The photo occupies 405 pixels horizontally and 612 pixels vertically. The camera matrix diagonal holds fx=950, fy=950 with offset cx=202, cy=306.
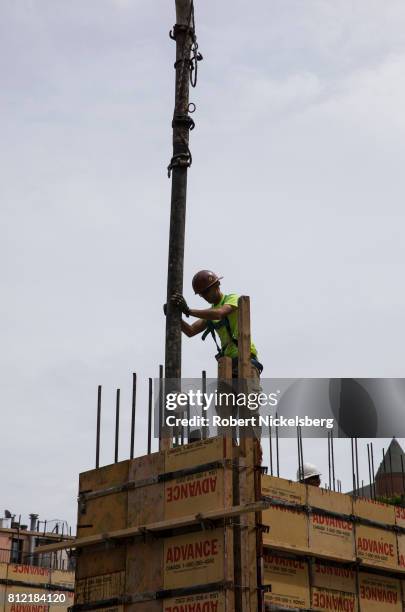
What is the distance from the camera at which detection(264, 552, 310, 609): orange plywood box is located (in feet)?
31.9

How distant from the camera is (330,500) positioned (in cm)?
1084

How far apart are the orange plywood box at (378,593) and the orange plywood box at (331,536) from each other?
1.37ft

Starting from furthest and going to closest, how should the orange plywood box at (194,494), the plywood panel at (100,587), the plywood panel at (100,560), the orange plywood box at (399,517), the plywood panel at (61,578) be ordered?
the plywood panel at (61,578) → the orange plywood box at (399,517) → the plywood panel at (100,560) → the plywood panel at (100,587) → the orange plywood box at (194,494)

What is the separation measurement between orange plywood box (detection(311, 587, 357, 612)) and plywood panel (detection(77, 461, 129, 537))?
219cm

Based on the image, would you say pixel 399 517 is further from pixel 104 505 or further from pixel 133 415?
pixel 104 505

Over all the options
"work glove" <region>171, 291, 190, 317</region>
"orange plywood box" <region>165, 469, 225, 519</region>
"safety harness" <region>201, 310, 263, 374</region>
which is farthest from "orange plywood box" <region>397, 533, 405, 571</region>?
"work glove" <region>171, 291, 190, 317</region>

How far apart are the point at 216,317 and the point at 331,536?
109 inches

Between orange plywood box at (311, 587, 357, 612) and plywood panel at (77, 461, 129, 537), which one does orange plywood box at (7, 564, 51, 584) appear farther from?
orange plywood box at (311, 587, 357, 612)

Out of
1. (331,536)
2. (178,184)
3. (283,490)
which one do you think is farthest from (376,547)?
(178,184)

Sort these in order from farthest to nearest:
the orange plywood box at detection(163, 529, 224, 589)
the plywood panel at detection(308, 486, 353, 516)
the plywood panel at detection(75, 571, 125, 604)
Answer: the plywood panel at detection(308, 486, 353, 516) → the plywood panel at detection(75, 571, 125, 604) → the orange plywood box at detection(163, 529, 224, 589)

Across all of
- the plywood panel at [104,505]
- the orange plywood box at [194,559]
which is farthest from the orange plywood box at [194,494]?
the plywood panel at [104,505]

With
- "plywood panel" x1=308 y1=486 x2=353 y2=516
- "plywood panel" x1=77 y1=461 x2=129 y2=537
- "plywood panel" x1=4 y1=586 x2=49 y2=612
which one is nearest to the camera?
"plywood panel" x1=77 y1=461 x2=129 y2=537

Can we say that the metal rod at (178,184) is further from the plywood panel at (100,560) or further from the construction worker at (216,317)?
the plywood panel at (100,560)

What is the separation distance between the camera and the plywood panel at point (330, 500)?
1062 cm
